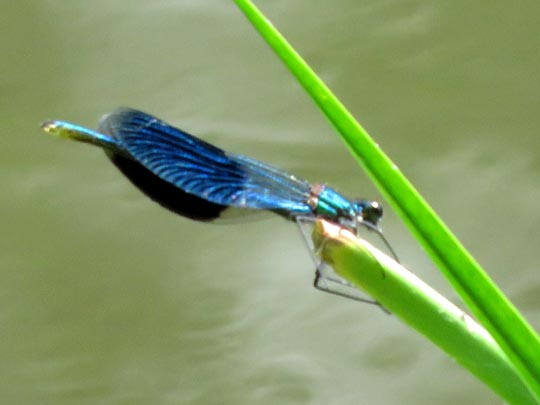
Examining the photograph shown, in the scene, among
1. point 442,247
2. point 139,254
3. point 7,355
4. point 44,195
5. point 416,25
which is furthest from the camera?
point 416,25

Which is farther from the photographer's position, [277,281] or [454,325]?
[277,281]

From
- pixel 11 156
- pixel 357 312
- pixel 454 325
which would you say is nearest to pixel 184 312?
pixel 357 312

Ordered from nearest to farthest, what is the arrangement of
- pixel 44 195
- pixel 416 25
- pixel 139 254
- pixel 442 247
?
pixel 442 247
pixel 139 254
pixel 44 195
pixel 416 25

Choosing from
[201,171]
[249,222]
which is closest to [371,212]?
[201,171]

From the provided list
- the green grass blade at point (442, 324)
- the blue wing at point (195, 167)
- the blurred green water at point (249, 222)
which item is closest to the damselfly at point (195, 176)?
the blue wing at point (195, 167)

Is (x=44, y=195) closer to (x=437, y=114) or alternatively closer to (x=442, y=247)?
(x=437, y=114)

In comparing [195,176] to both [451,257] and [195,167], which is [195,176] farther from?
[451,257]

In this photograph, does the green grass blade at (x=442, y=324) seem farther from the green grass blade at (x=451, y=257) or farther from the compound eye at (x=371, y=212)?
the compound eye at (x=371, y=212)
